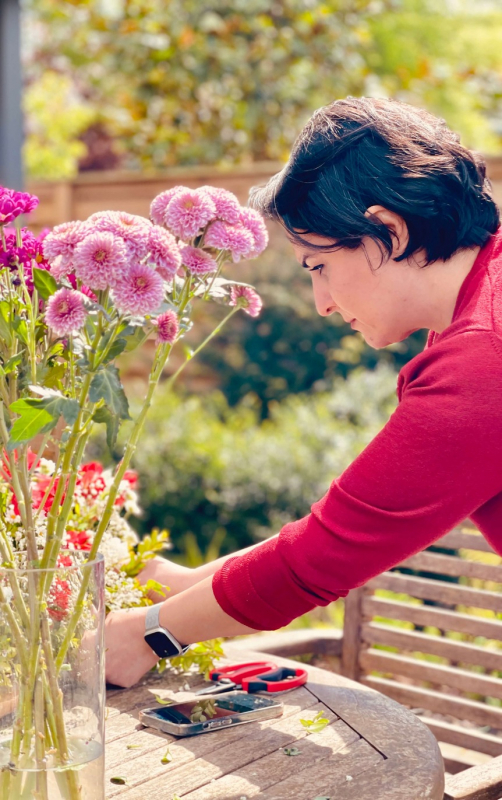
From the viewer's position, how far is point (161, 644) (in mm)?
1354

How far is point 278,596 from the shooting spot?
123 cm

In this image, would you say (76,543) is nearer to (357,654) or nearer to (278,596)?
(278,596)

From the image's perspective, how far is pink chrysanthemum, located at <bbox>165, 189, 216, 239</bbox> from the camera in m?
0.99

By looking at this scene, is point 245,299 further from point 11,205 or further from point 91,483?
point 91,483

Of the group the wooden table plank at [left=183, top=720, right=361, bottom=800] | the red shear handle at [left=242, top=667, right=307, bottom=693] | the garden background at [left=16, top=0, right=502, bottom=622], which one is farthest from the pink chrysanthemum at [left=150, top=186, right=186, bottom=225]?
the garden background at [left=16, top=0, right=502, bottom=622]

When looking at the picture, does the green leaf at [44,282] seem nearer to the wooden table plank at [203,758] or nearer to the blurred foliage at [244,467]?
the wooden table plank at [203,758]

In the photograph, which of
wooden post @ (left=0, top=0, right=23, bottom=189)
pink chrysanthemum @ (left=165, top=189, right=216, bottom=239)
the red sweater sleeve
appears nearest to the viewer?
pink chrysanthemum @ (left=165, top=189, right=216, bottom=239)

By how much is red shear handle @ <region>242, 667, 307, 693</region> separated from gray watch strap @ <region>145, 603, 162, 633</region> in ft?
0.83

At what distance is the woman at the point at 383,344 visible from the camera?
3.81 ft

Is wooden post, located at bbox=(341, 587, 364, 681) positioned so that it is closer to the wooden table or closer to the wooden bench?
the wooden bench

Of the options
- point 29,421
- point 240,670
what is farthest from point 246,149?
A: point 29,421

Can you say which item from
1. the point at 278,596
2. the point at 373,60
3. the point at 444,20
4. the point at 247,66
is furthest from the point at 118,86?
the point at 278,596

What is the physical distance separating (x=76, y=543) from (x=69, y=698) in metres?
0.44

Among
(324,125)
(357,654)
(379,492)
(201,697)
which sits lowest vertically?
(357,654)
